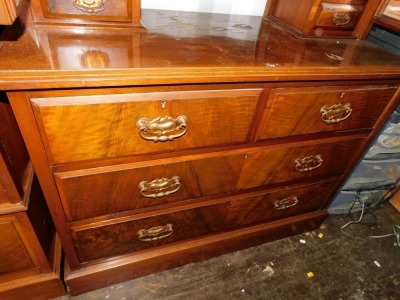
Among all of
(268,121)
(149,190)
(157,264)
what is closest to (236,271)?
(157,264)

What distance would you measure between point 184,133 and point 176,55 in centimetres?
21

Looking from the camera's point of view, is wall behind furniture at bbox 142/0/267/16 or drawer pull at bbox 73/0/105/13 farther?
wall behind furniture at bbox 142/0/267/16

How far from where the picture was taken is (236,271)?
1.30 m

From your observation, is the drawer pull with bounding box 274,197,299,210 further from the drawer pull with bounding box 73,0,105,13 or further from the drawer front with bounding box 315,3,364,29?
the drawer pull with bounding box 73,0,105,13

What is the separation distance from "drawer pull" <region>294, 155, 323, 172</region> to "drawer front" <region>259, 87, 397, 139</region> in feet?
0.45

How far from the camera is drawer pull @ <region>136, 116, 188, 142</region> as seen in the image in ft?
2.34

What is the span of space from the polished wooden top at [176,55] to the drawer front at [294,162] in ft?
1.01

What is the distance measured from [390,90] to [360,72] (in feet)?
0.87

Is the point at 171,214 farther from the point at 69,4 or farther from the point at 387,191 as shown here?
the point at 387,191

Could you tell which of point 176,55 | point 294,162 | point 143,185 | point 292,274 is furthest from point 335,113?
point 292,274

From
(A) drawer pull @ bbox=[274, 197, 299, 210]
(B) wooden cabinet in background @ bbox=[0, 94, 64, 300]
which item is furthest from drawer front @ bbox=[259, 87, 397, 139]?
(B) wooden cabinet in background @ bbox=[0, 94, 64, 300]

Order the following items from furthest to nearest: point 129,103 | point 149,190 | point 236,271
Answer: point 236,271
point 149,190
point 129,103

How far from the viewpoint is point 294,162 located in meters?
1.07

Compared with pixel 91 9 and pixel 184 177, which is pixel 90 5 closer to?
pixel 91 9
